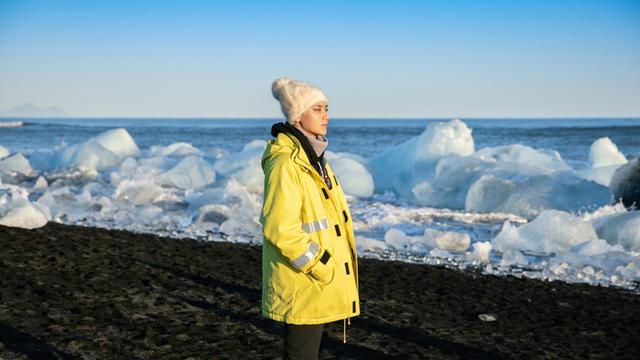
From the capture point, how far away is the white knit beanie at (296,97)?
2969mm

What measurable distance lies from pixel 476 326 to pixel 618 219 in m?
5.98

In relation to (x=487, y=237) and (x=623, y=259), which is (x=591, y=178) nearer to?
(x=487, y=237)

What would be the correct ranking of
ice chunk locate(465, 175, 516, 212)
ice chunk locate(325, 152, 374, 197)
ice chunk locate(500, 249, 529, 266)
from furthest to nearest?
1. ice chunk locate(325, 152, 374, 197)
2. ice chunk locate(465, 175, 516, 212)
3. ice chunk locate(500, 249, 529, 266)

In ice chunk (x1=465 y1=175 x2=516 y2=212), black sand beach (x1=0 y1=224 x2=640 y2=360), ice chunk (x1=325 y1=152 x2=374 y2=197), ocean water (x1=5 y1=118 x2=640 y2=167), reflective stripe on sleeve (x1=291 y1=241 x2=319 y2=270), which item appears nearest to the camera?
reflective stripe on sleeve (x1=291 y1=241 x2=319 y2=270)

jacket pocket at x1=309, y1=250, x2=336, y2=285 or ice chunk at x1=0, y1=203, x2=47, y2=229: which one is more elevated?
jacket pocket at x1=309, y1=250, x2=336, y2=285

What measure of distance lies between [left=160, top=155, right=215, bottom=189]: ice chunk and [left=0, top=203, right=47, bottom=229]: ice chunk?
8127mm

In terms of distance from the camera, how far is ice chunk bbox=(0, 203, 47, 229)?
8.45 metres

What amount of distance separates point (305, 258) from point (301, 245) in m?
0.06

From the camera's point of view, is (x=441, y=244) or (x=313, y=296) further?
(x=441, y=244)

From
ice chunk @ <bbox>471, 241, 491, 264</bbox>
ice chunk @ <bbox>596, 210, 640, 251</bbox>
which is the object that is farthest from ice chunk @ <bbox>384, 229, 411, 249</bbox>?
ice chunk @ <bbox>596, 210, 640, 251</bbox>

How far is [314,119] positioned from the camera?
2.99 meters

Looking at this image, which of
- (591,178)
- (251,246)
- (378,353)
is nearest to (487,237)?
(251,246)

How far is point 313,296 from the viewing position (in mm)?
2859

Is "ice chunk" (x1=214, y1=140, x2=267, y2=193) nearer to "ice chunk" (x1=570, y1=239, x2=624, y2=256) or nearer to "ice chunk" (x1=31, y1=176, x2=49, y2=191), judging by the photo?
"ice chunk" (x1=31, y1=176, x2=49, y2=191)
